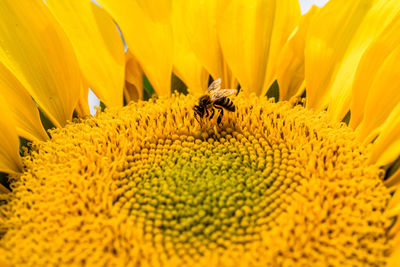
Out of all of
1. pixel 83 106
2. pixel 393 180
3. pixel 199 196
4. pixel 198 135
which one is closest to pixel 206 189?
pixel 199 196

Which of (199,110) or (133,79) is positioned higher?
(133,79)

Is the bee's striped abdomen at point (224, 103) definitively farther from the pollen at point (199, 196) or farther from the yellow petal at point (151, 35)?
the yellow petal at point (151, 35)

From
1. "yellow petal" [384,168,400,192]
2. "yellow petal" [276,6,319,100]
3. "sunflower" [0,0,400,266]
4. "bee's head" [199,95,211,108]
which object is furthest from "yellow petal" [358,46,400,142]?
"bee's head" [199,95,211,108]

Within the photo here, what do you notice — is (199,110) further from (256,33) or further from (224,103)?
(256,33)

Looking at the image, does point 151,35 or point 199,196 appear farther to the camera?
point 151,35

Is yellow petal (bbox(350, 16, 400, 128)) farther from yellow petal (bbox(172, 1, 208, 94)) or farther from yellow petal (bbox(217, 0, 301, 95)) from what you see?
yellow petal (bbox(172, 1, 208, 94))

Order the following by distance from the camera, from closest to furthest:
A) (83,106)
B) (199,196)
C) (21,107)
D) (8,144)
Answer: (199,196) → (8,144) → (21,107) → (83,106)

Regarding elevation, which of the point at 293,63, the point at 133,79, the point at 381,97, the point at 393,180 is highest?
the point at 133,79
